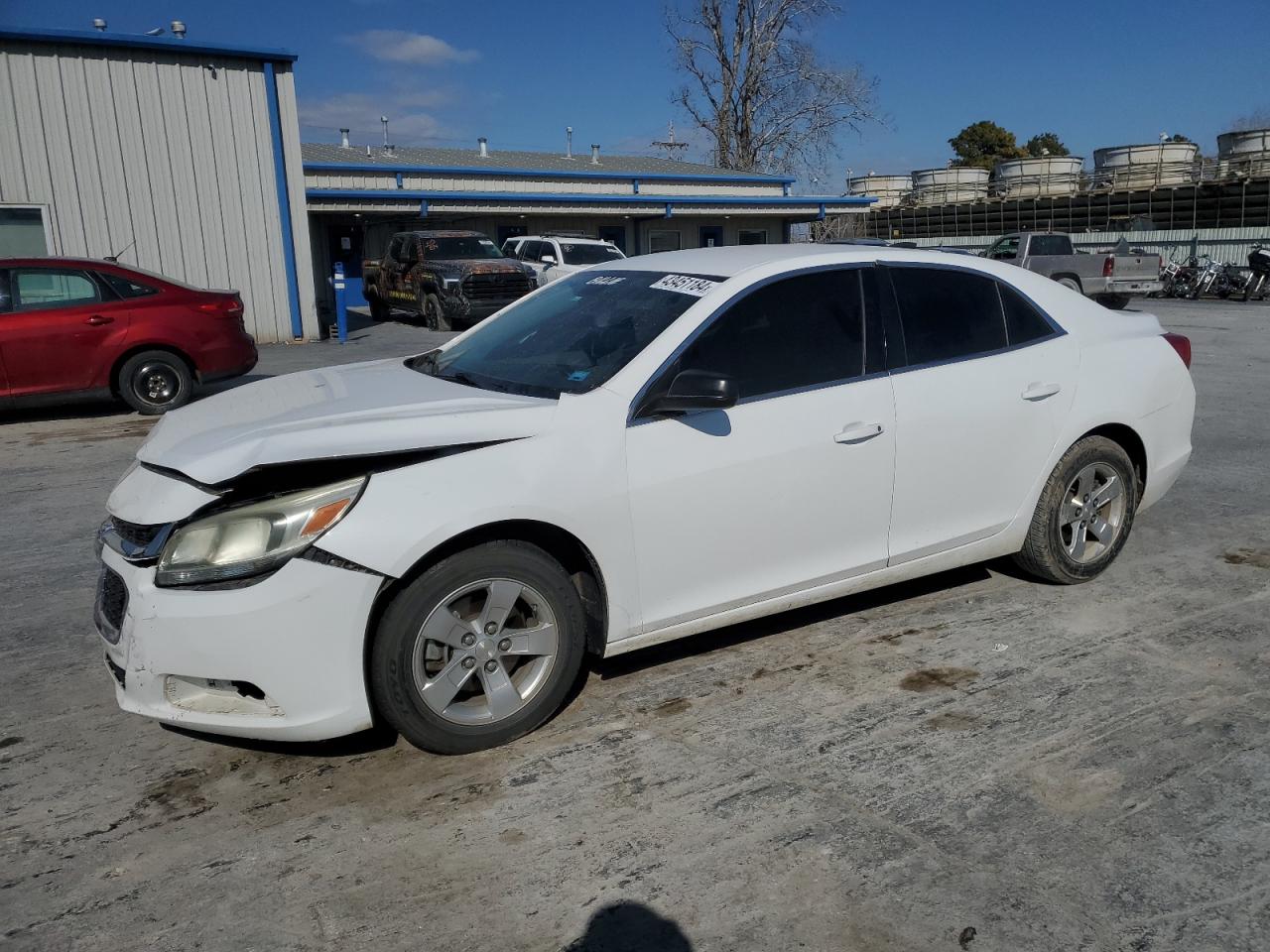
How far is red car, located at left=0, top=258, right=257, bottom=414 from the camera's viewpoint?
930 cm

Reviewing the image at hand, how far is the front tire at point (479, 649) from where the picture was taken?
3127mm

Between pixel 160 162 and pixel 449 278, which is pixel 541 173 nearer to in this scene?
pixel 449 278

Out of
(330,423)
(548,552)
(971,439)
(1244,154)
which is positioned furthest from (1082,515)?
(1244,154)

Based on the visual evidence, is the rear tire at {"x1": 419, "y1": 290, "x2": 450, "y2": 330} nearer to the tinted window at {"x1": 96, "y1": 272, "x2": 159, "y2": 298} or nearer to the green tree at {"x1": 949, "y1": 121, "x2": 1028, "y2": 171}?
the tinted window at {"x1": 96, "y1": 272, "x2": 159, "y2": 298}

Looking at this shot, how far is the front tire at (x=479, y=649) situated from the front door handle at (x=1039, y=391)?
90.9 inches

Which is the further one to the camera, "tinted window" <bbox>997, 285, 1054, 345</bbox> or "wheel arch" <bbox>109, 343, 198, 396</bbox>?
"wheel arch" <bbox>109, 343, 198, 396</bbox>

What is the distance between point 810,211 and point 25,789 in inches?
1286

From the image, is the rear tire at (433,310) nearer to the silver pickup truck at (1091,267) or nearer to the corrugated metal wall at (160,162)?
the corrugated metal wall at (160,162)

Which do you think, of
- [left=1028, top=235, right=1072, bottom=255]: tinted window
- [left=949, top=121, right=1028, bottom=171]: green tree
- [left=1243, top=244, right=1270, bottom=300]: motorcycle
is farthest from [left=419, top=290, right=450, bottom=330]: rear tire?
[left=949, top=121, right=1028, bottom=171]: green tree

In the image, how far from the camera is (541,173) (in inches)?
1094

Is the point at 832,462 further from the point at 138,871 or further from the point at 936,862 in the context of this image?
the point at 138,871

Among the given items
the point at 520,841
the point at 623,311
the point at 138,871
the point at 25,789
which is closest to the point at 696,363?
the point at 623,311

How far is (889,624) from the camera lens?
14.7ft

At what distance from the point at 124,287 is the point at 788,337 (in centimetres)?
824
